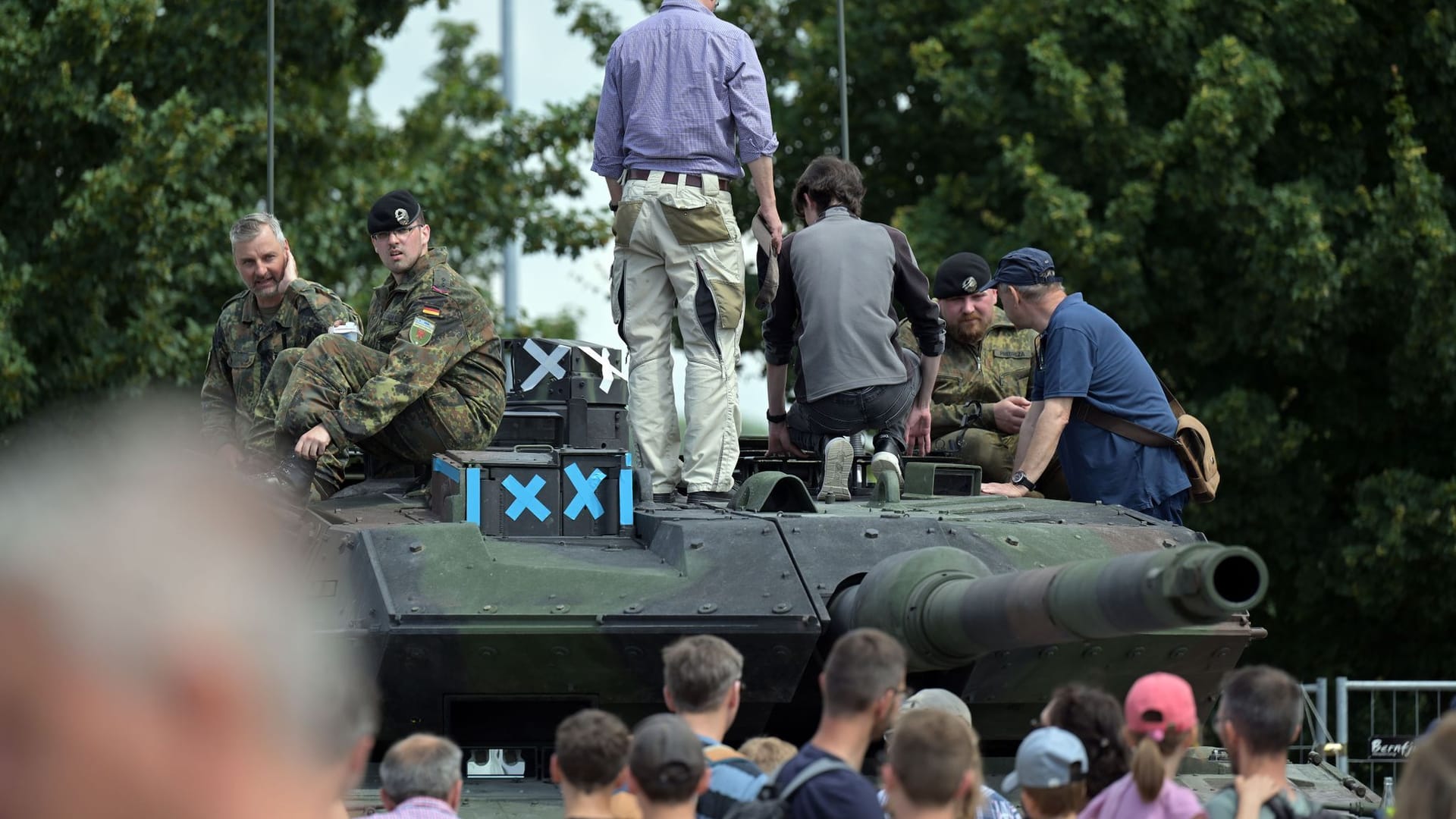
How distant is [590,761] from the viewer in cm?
478

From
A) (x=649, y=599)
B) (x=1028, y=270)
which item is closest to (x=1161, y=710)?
(x=649, y=599)

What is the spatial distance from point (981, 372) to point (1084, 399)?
53.5 inches

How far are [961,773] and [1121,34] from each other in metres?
13.0

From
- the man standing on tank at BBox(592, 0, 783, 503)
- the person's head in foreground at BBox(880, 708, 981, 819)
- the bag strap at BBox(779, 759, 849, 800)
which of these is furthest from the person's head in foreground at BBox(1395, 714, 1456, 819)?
the man standing on tank at BBox(592, 0, 783, 503)

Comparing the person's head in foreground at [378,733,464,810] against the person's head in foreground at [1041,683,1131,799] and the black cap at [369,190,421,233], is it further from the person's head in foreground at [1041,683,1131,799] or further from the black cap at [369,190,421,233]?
the black cap at [369,190,421,233]

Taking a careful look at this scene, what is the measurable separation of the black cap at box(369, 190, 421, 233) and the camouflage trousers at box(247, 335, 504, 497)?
480 mm

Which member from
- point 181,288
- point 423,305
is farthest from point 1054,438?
point 181,288

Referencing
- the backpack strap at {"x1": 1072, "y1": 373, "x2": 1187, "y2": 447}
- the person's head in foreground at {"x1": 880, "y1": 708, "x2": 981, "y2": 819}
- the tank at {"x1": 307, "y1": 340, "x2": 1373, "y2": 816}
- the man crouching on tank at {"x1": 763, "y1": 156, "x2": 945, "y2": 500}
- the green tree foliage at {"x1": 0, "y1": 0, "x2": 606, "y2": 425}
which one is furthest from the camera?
the green tree foliage at {"x1": 0, "y1": 0, "x2": 606, "y2": 425}

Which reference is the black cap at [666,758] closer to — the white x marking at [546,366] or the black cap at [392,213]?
the black cap at [392,213]

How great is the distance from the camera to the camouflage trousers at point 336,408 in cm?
770

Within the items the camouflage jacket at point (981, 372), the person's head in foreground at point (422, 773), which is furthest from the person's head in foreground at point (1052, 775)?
the camouflage jacket at point (981, 372)

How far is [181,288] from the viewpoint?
16.9 meters

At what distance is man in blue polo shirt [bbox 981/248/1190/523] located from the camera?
790 centimetres

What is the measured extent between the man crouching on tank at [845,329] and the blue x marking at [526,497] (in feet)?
3.86
